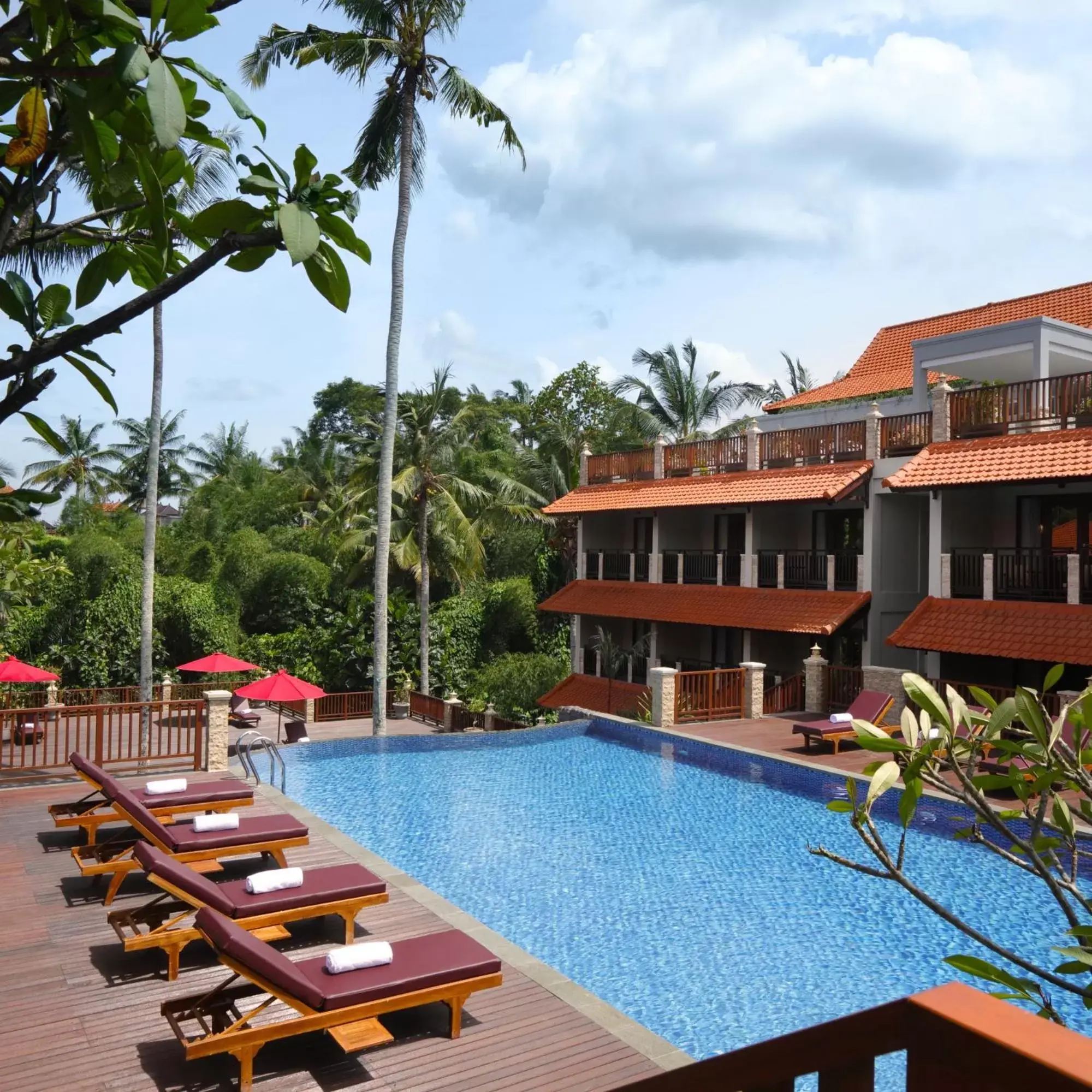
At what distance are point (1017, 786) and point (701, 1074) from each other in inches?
69.5

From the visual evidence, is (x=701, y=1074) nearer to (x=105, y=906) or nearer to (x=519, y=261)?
(x=105, y=906)

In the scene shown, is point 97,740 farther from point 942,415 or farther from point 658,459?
point 658,459

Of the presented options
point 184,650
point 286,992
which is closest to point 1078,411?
point 286,992

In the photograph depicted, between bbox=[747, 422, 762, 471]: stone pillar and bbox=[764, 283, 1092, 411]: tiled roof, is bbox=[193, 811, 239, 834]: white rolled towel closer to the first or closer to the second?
bbox=[747, 422, 762, 471]: stone pillar

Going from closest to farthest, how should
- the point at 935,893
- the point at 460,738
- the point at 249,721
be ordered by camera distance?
the point at 935,893 < the point at 460,738 < the point at 249,721

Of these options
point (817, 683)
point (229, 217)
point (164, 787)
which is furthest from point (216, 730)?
point (229, 217)

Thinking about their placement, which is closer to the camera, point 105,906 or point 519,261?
point 105,906

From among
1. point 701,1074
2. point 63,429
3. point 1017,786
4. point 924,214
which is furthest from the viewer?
point 63,429

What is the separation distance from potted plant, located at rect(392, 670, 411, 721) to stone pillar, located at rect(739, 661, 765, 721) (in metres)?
13.5

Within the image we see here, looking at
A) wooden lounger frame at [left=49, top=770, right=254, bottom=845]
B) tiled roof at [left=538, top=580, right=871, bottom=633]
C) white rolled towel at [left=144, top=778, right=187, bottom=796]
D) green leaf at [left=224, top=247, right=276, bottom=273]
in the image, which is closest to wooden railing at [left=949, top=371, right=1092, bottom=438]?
tiled roof at [left=538, top=580, right=871, bottom=633]

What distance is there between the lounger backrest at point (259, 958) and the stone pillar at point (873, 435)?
65.7 feet

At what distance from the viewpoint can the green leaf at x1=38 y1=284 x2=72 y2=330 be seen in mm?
2168

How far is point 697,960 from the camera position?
9.77 metres

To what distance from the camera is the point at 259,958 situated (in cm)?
657
